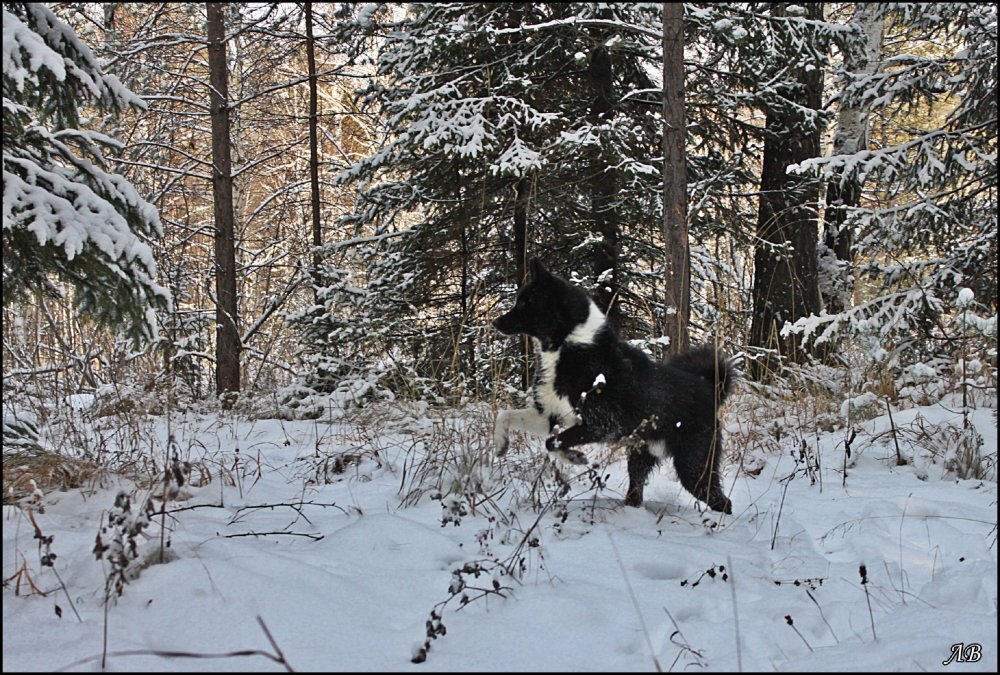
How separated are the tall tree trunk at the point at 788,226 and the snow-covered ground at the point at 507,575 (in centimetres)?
553

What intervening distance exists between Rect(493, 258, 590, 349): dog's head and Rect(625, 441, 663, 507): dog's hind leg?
0.85 meters

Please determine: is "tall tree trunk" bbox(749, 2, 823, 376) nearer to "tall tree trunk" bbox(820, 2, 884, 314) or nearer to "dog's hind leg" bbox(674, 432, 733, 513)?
"tall tree trunk" bbox(820, 2, 884, 314)

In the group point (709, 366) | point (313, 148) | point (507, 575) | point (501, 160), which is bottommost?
point (507, 575)

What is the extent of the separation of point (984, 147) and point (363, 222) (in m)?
7.90

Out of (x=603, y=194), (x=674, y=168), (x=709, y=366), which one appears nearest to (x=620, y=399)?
(x=709, y=366)

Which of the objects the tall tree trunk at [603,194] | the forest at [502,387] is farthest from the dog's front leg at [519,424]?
the tall tree trunk at [603,194]

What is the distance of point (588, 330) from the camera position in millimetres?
3947

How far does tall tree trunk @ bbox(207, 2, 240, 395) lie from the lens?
31.7 ft

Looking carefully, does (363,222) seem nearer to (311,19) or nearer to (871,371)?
(311,19)

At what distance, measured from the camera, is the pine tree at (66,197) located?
9.87ft

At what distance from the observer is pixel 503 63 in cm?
873

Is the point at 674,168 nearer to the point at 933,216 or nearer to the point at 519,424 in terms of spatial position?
the point at 933,216

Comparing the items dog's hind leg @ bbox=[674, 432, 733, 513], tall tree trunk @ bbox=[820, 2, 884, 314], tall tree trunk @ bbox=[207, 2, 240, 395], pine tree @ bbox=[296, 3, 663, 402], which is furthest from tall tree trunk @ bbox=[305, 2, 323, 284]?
tall tree trunk @ bbox=[820, 2, 884, 314]

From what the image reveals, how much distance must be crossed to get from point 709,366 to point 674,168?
2908mm
